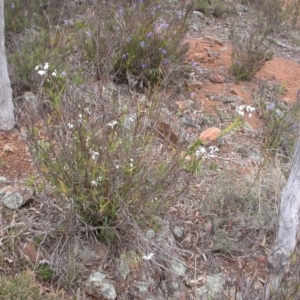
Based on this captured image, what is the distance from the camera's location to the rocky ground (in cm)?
295

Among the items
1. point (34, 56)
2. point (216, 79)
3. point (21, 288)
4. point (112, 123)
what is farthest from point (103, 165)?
point (216, 79)

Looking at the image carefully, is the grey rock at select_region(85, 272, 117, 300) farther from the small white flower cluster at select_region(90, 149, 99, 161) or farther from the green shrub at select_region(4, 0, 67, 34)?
the green shrub at select_region(4, 0, 67, 34)

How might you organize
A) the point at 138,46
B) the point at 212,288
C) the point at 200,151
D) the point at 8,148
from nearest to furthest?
the point at 212,288, the point at 200,151, the point at 8,148, the point at 138,46

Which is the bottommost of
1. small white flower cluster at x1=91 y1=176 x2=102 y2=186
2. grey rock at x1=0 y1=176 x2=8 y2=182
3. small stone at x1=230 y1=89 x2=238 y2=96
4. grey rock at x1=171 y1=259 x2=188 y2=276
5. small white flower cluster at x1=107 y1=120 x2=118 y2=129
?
grey rock at x1=171 y1=259 x2=188 y2=276

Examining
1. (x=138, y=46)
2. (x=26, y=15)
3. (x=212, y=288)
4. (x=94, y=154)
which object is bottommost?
(x=212, y=288)

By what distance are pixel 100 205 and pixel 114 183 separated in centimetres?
14

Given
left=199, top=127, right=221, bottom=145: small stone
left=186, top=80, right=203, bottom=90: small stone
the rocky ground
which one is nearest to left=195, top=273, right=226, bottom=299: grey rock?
the rocky ground

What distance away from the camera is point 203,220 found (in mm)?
3521

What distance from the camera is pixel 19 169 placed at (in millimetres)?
3527

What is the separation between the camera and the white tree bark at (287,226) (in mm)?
2754

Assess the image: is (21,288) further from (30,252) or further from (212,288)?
(212,288)

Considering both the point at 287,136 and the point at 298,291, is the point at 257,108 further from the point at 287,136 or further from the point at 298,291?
the point at 298,291

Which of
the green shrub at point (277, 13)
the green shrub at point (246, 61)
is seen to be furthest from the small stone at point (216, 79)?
the green shrub at point (277, 13)

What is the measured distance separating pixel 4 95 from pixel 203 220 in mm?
1620
